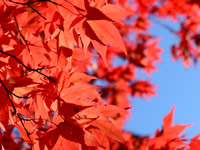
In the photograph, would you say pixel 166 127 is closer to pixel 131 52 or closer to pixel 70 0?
pixel 70 0

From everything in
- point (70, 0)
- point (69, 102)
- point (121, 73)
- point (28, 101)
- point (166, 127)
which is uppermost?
point (70, 0)

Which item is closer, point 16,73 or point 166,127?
point 16,73

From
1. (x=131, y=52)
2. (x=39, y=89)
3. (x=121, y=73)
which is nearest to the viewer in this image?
(x=39, y=89)

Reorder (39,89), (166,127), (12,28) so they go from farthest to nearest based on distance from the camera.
Answer: (166,127) → (12,28) → (39,89)

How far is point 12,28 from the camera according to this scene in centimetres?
86

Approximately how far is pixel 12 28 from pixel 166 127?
0.78 meters

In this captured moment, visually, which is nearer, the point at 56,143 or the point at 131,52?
the point at 56,143

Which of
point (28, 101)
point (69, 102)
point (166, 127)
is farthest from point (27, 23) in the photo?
point (166, 127)

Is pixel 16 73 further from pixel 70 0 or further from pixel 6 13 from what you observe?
pixel 70 0

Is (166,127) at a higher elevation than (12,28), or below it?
below

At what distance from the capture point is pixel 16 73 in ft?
2.63

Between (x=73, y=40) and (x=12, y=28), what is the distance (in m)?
0.24

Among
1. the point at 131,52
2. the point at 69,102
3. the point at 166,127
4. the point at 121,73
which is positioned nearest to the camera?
the point at 69,102

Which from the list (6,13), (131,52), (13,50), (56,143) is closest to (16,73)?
(13,50)
